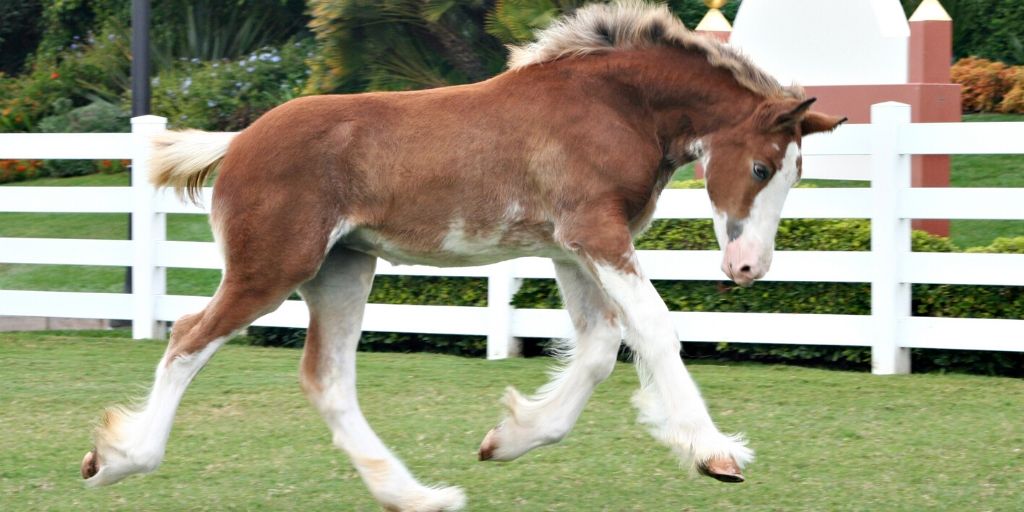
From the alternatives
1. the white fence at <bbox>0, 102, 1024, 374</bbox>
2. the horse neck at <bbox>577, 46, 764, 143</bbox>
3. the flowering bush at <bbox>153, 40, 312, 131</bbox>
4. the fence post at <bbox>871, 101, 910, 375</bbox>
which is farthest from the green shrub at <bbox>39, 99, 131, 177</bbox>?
the horse neck at <bbox>577, 46, 764, 143</bbox>

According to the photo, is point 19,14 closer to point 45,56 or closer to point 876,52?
point 45,56

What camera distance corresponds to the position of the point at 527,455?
5.77 metres

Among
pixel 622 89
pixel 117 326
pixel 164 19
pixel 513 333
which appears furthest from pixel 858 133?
pixel 164 19

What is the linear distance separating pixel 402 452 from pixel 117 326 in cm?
528

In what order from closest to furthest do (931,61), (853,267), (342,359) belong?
(342,359), (853,267), (931,61)

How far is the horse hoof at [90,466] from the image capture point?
4660 mm

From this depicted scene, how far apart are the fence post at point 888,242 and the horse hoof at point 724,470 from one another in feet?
12.3

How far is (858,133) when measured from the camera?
7.85 m

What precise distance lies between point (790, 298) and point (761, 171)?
377 cm

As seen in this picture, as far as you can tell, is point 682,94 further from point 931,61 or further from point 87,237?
point 87,237

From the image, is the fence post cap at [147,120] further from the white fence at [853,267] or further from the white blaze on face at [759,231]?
the white blaze on face at [759,231]

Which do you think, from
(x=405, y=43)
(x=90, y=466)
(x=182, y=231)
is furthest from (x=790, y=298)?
(x=405, y=43)

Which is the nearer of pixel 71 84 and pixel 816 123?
pixel 816 123

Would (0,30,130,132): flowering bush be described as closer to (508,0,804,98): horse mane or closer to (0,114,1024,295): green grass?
(0,114,1024,295): green grass
